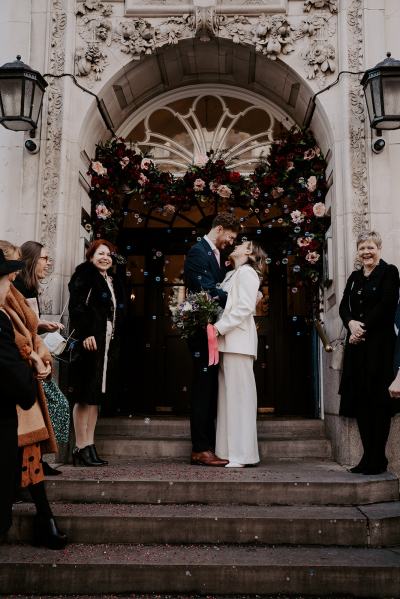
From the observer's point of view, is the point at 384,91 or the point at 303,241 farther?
the point at 303,241

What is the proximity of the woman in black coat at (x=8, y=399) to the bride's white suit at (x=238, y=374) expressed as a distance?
2588mm

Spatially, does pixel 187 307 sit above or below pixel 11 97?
below

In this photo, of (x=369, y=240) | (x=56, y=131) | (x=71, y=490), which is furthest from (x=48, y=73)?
(x=71, y=490)

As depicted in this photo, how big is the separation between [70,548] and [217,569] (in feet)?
3.47

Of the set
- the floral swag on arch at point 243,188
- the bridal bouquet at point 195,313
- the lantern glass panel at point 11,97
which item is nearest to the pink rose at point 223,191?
the floral swag on arch at point 243,188

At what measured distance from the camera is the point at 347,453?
587 centimetres

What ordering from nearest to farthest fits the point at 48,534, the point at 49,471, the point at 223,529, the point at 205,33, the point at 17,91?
1. the point at 48,534
2. the point at 223,529
3. the point at 49,471
4. the point at 17,91
5. the point at 205,33

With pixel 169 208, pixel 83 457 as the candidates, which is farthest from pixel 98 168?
pixel 83 457

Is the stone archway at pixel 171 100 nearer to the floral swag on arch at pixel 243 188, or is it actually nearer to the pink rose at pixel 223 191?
the floral swag on arch at pixel 243 188

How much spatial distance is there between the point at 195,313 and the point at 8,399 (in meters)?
2.58

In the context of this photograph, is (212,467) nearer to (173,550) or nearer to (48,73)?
(173,550)

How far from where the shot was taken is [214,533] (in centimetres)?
438

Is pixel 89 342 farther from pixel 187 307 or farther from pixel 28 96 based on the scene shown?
pixel 28 96

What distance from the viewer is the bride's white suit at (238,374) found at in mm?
5637
